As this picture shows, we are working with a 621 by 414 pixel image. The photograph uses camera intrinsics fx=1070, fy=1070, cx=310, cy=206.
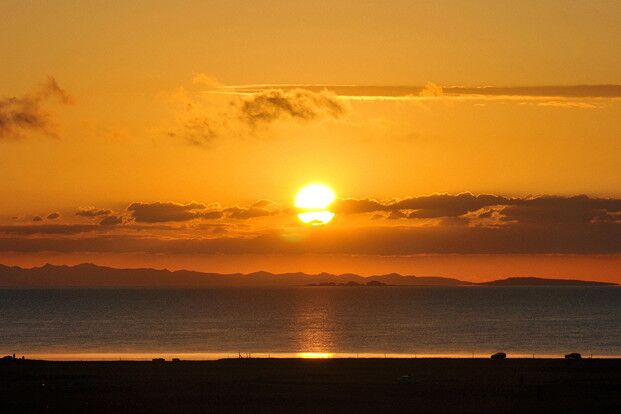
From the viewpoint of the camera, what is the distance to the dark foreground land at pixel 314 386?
66062 mm

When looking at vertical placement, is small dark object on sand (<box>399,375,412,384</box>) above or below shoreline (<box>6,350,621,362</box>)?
below

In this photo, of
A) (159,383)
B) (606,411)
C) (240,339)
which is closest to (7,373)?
(159,383)

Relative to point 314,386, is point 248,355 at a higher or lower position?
higher

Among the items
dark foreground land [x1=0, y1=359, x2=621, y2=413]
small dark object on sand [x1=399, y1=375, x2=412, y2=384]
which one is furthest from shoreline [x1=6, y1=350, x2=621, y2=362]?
small dark object on sand [x1=399, y1=375, x2=412, y2=384]

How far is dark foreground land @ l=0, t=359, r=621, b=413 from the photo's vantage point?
217ft

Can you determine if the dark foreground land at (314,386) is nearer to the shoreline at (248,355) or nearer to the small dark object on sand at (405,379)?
the small dark object on sand at (405,379)

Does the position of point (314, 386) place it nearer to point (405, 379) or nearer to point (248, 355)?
point (405, 379)

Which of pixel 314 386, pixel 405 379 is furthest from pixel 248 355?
pixel 314 386

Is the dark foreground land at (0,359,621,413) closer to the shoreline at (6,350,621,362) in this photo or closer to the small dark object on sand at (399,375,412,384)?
the small dark object on sand at (399,375,412,384)

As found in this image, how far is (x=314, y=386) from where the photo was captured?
76562 millimetres

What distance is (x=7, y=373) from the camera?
282 ft

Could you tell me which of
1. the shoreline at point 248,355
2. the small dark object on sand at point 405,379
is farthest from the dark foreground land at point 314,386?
the shoreline at point 248,355

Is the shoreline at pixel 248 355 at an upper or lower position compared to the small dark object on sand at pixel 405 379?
upper

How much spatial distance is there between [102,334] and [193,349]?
138 ft
